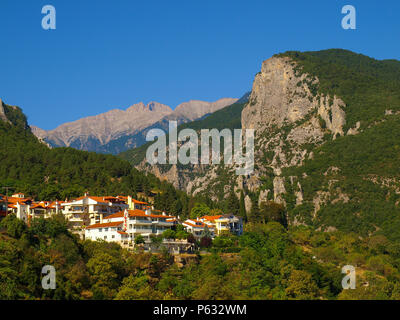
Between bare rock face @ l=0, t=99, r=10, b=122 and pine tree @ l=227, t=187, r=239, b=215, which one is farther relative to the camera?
→ bare rock face @ l=0, t=99, r=10, b=122

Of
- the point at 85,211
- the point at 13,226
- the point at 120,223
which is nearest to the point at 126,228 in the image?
the point at 120,223

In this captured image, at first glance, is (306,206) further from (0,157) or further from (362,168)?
(0,157)

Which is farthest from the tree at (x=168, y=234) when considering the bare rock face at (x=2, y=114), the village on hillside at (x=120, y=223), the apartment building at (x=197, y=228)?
the bare rock face at (x=2, y=114)

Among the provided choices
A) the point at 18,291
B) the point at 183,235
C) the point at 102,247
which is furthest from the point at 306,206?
the point at 18,291

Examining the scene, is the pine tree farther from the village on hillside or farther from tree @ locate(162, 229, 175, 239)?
tree @ locate(162, 229, 175, 239)

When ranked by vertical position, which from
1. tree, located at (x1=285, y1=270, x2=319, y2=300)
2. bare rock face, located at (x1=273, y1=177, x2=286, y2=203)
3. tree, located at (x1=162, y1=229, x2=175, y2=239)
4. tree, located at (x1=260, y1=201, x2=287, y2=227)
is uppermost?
bare rock face, located at (x1=273, y1=177, x2=286, y2=203)

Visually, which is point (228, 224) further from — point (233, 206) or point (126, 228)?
point (126, 228)

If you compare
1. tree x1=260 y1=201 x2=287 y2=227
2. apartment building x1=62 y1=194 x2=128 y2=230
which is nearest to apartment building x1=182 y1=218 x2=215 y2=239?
apartment building x1=62 y1=194 x2=128 y2=230

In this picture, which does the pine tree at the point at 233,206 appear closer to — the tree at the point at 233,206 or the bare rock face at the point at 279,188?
the tree at the point at 233,206
